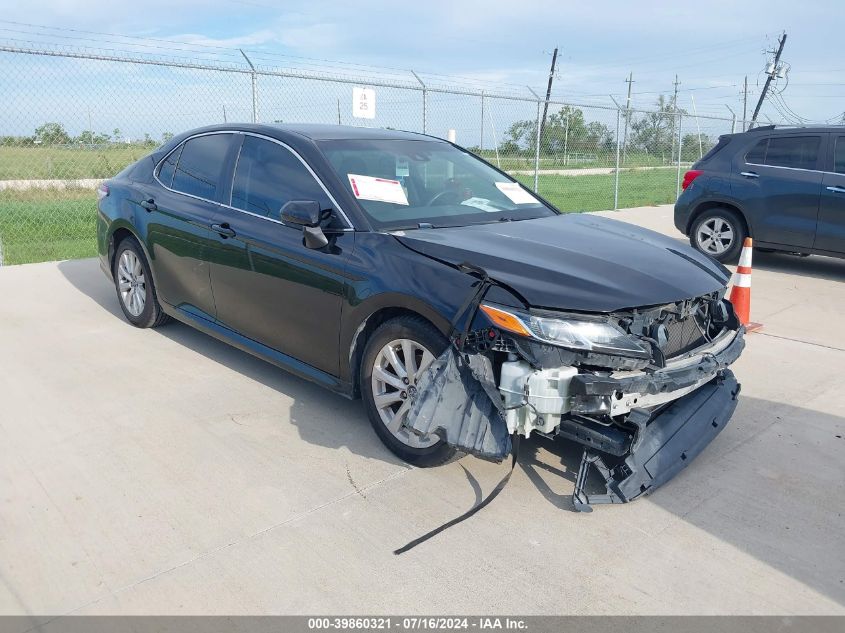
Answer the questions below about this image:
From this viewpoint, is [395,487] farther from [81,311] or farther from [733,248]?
[733,248]

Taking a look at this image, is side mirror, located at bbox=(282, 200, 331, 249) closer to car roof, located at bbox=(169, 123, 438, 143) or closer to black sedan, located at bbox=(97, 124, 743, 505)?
black sedan, located at bbox=(97, 124, 743, 505)

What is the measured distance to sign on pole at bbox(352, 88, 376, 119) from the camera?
10.5 meters

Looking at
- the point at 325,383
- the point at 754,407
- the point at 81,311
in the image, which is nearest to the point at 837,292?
the point at 754,407

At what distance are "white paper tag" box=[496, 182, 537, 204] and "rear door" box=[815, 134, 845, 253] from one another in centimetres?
492

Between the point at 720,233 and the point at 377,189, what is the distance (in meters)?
6.41

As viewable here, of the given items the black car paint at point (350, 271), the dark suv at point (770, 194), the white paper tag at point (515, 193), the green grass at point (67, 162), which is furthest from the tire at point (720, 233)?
the green grass at point (67, 162)

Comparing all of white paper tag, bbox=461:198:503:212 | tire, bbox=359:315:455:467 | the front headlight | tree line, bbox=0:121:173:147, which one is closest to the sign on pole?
tree line, bbox=0:121:173:147

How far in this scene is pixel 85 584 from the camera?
2748mm

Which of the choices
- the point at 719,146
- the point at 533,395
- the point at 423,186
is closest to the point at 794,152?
the point at 719,146

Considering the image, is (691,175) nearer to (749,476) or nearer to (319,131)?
(319,131)

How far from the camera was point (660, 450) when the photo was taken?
340 cm

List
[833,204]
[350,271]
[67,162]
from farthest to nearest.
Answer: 1. [67,162]
2. [833,204]
3. [350,271]

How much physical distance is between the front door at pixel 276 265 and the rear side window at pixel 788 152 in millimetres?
6604

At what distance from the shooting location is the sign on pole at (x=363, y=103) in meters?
10.5
